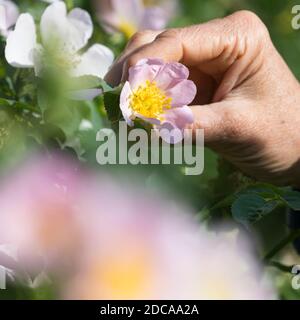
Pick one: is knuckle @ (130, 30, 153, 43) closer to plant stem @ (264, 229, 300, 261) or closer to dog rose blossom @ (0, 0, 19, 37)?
dog rose blossom @ (0, 0, 19, 37)

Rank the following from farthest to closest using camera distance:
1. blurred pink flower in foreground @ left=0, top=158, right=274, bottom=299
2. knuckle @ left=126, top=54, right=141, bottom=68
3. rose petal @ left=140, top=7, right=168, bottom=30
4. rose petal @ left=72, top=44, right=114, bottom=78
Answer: rose petal @ left=140, top=7, right=168, bottom=30, rose petal @ left=72, top=44, right=114, bottom=78, knuckle @ left=126, top=54, right=141, bottom=68, blurred pink flower in foreground @ left=0, top=158, right=274, bottom=299

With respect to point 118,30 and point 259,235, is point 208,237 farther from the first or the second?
point 118,30

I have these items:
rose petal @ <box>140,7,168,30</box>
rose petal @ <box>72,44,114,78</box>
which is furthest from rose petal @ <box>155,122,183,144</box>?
rose petal @ <box>140,7,168,30</box>

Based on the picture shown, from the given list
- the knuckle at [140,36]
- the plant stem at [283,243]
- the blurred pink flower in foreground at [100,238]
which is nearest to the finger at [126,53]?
the knuckle at [140,36]

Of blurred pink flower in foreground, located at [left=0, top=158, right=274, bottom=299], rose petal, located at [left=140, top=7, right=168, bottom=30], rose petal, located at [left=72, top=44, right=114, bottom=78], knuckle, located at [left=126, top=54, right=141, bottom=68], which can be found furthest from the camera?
rose petal, located at [left=140, top=7, right=168, bottom=30]

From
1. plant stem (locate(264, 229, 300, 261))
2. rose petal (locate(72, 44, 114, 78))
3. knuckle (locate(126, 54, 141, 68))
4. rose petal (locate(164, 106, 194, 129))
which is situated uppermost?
rose petal (locate(72, 44, 114, 78))

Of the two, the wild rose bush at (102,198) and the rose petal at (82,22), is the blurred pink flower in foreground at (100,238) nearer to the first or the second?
the wild rose bush at (102,198)
